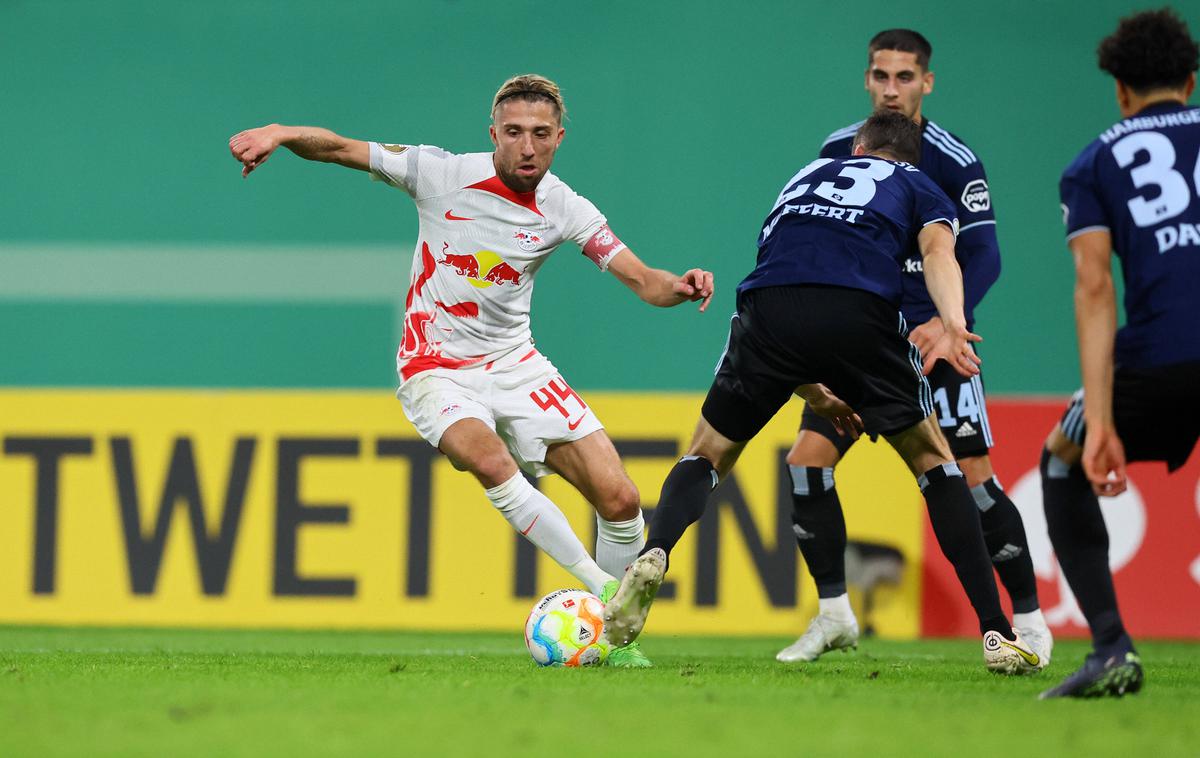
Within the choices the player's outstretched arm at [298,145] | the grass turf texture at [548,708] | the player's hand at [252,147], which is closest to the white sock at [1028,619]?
the grass turf texture at [548,708]

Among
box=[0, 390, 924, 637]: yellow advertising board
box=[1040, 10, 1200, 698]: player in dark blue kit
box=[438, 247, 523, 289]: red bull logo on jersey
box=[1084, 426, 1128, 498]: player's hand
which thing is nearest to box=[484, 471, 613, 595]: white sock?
box=[438, 247, 523, 289]: red bull logo on jersey

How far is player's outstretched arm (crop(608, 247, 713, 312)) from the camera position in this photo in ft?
17.0

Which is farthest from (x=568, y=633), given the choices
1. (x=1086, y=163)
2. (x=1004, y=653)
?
(x=1086, y=163)

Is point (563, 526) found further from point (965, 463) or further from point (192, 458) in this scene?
point (192, 458)

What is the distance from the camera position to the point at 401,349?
19.3ft

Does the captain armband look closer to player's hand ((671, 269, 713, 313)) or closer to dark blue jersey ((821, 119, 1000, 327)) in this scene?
player's hand ((671, 269, 713, 313))

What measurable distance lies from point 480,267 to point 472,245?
9cm

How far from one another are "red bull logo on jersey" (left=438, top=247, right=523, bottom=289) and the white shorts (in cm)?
30

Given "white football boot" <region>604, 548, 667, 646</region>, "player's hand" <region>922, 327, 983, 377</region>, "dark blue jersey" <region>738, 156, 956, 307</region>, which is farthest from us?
"dark blue jersey" <region>738, 156, 956, 307</region>

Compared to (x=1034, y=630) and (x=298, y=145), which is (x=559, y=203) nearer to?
(x=298, y=145)

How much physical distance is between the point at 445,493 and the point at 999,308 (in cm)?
504

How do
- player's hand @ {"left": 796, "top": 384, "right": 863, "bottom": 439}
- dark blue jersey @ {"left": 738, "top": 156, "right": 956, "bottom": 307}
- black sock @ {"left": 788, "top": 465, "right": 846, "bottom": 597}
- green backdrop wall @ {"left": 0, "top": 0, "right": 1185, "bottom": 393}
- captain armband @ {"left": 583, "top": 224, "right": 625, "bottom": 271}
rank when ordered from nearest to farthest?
1. dark blue jersey @ {"left": 738, "top": 156, "right": 956, "bottom": 307}
2. player's hand @ {"left": 796, "top": 384, "right": 863, "bottom": 439}
3. captain armband @ {"left": 583, "top": 224, "right": 625, "bottom": 271}
4. black sock @ {"left": 788, "top": 465, "right": 846, "bottom": 597}
5. green backdrop wall @ {"left": 0, "top": 0, "right": 1185, "bottom": 393}

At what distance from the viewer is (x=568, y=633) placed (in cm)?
504

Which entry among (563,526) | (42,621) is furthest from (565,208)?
(42,621)
